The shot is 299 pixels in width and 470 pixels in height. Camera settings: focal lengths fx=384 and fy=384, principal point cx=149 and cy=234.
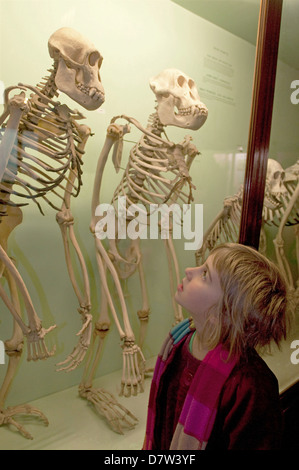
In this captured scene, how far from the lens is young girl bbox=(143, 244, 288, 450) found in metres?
0.86

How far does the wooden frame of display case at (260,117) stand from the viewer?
4.83 ft

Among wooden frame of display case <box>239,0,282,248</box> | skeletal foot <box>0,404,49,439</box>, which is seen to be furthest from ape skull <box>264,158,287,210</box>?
skeletal foot <box>0,404,49,439</box>

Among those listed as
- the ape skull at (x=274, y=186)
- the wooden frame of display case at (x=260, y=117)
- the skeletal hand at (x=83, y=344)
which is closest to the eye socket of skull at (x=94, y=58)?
the wooden frame of display case at (x=260, y=117)

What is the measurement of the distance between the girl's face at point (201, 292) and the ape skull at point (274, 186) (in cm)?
109

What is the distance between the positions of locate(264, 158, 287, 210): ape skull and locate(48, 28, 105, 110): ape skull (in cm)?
105

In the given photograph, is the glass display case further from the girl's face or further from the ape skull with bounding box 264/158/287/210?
the girl's face

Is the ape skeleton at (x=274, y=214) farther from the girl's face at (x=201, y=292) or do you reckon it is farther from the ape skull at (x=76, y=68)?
the ape skull at (x=76, y=68)

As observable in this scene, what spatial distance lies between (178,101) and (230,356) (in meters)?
0.99

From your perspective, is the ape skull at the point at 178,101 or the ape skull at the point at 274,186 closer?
the ape skull at the point at 178,101

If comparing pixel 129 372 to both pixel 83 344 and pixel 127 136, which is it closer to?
pixel 83 344

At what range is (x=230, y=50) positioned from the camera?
1.73 m

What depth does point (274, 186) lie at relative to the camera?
6.64 feet

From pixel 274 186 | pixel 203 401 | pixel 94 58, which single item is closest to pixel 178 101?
pixel 94 58

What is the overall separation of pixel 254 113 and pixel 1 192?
98cm
